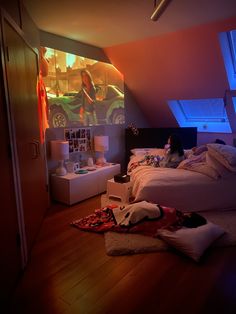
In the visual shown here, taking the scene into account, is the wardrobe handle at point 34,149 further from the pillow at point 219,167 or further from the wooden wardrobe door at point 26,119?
the pillow at point 219,167

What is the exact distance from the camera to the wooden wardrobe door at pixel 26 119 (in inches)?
85.0

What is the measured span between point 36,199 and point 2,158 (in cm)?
116

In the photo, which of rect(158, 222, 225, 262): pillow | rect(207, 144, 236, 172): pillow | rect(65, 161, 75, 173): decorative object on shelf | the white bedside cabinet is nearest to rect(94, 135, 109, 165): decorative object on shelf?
the white bedside cabinet

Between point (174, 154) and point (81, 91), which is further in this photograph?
point (81, 91)

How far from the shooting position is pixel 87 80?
171 inches

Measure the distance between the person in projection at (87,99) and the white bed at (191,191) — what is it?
5.84 feet

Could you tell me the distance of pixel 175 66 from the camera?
13.9 feet

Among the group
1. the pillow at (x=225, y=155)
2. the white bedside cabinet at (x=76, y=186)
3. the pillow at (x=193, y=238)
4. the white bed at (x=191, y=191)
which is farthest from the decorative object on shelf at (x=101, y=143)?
the pillow at (x=193, y=238)

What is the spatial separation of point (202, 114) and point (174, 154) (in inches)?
69.7

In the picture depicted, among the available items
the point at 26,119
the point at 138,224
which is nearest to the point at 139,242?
the point at 138,224

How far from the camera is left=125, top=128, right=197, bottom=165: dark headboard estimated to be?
16.0ft

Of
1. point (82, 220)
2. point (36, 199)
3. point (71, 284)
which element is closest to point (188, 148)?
point (82, 220)

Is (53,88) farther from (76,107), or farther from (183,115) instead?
(183,115)

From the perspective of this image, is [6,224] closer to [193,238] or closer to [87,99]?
[193,238]
